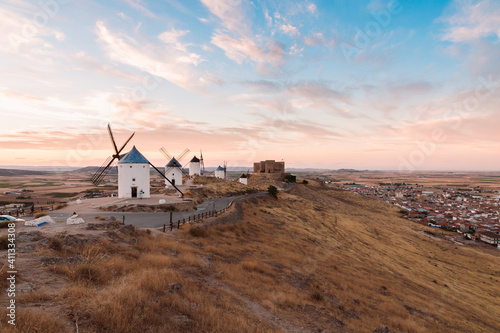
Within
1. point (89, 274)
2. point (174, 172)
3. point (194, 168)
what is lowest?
point (89, 274)

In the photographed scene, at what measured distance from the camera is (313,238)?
2902 cm

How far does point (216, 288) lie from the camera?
1017cm

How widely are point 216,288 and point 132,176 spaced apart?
28.4 meters

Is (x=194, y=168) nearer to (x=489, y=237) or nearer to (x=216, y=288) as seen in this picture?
(x=216, y=288)

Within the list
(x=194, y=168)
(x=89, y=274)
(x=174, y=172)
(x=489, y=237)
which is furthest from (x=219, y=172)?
(x=489, y=237)

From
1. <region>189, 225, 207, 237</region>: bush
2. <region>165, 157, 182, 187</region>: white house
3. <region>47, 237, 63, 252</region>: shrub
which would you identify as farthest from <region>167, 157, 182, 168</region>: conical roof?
<region>47, 237, 63, 252</region>: shrub

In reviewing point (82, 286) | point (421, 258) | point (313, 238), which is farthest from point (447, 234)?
point (82, 286)

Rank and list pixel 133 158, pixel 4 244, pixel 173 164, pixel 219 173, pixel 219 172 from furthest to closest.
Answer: pixel 219 172, pixel 219 173, pixel 173 164, pixel 133 158, pixel 4 244

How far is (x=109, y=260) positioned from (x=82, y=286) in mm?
2899

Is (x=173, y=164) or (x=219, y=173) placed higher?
(x=173, y=164)

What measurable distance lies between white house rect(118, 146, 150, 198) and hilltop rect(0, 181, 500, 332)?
15.5 metres

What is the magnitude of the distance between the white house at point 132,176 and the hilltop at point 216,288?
1546cm

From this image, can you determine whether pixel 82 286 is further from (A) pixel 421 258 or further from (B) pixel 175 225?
(A) pixel 421 258

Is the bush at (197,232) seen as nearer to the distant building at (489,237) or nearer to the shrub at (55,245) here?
the shrub at (55,245)
